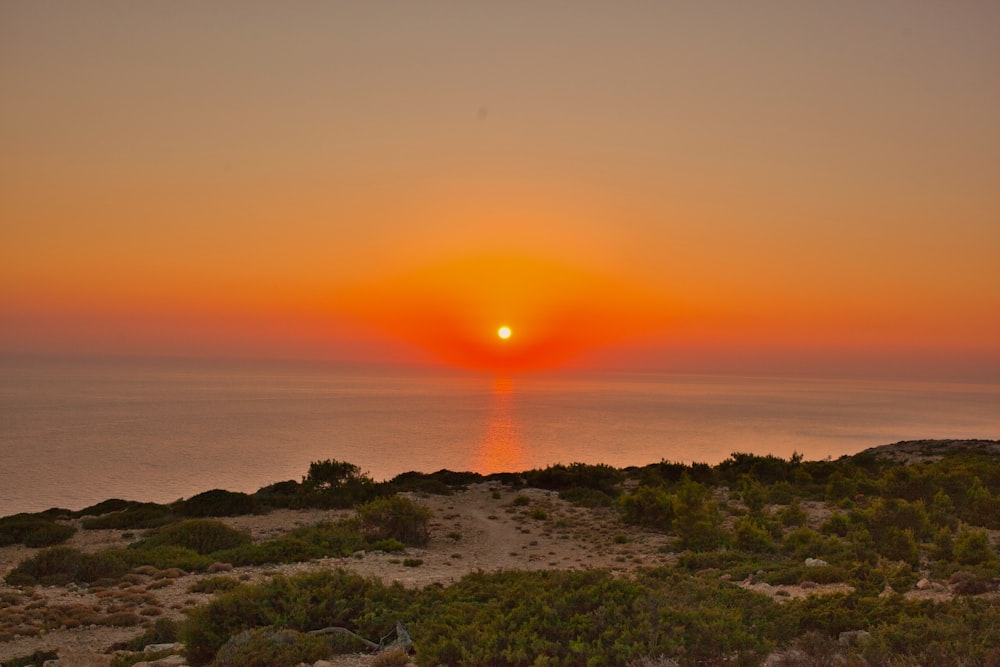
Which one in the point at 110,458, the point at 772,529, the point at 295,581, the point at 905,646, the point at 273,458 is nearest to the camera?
the point at 905,646

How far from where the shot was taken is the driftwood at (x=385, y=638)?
11086mm

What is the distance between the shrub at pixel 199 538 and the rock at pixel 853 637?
71.3 feet

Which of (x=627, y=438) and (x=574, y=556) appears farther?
(x=627, y=438)

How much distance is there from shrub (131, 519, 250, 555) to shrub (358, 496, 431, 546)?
16.1ft

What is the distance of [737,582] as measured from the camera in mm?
16969

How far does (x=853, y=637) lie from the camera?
402 inches

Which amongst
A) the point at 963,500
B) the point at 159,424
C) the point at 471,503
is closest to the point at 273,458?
the point at 159,424

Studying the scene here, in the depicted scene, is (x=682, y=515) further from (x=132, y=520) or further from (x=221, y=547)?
(x=132, y=520)

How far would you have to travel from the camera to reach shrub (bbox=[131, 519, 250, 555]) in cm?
2493

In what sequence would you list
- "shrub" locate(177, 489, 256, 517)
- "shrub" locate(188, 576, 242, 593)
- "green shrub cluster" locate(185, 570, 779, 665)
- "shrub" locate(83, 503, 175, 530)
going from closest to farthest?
"green shrub cluster" locate(185, 570, 779, 665)
"shrub" locate(188, 576, 242, 593)
"shrub" locate(83, 503, 175, 530)
"shrub" locate(177, 489, 256, 517)

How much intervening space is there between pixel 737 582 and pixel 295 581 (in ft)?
35.8

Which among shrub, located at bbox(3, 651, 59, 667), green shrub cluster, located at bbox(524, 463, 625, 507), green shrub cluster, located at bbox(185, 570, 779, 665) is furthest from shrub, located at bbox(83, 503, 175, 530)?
green shrub cluster, located at bbox(185, 570, 779, 665)

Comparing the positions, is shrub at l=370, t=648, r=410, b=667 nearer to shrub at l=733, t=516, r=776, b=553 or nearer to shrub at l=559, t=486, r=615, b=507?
shrub at l=733, t=516, r=776, b=553

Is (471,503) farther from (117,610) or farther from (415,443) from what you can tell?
(415,443)
